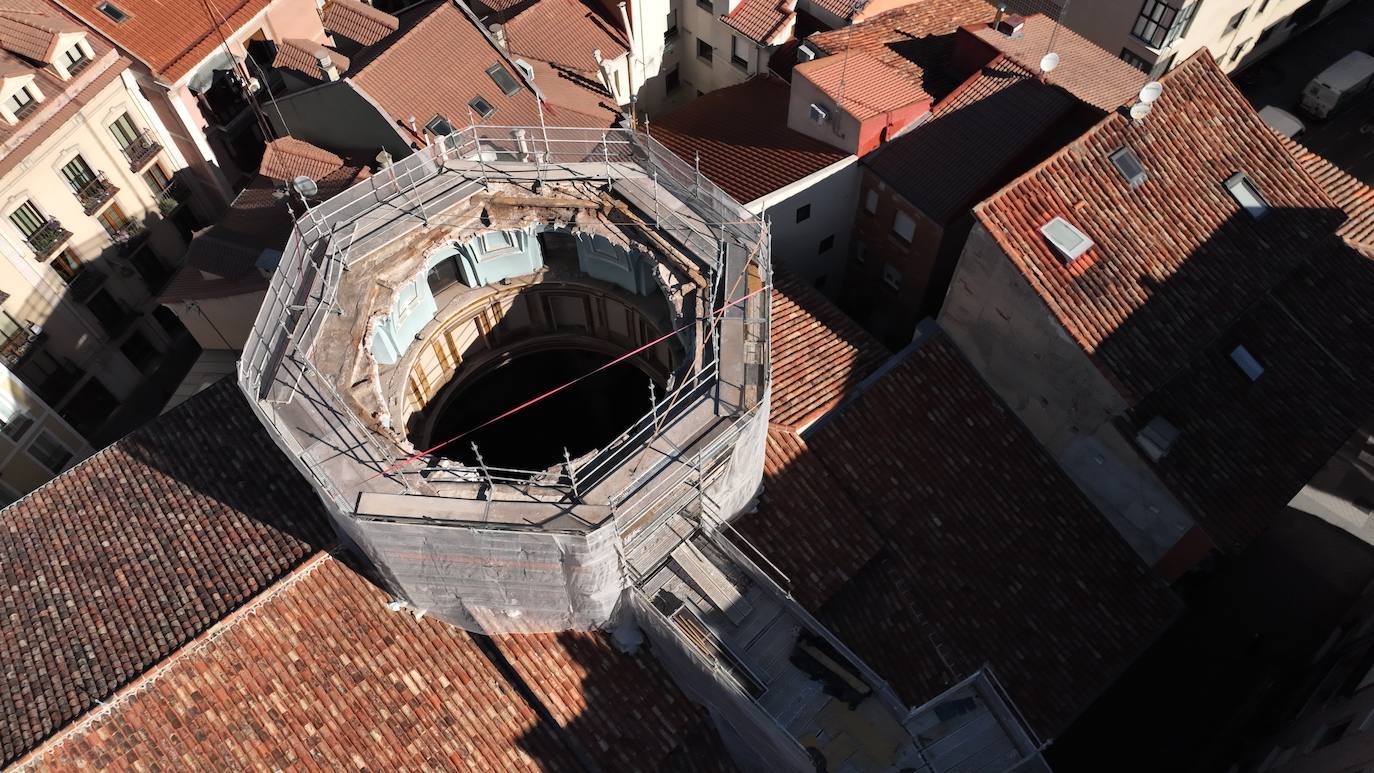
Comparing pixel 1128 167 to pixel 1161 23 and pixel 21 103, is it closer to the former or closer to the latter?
pixel 1161 23

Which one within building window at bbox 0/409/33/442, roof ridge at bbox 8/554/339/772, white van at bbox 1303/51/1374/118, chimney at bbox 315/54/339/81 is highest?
chimney at bbox 315/54/339/81

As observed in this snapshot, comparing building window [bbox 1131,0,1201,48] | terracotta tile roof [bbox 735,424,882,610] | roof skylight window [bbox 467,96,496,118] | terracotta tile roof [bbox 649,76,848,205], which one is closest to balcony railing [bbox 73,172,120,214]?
roof skylight window [bbox 467,96,496,118]

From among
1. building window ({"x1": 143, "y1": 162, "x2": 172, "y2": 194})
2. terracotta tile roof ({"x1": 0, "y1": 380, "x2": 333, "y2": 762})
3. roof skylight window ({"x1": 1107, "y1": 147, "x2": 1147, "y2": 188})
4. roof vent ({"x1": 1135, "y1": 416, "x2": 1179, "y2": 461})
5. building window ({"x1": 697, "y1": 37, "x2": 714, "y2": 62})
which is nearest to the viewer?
terracotta tile roof ({"x1": 0, "y1": 380, "x2": 333, "y2": 762})

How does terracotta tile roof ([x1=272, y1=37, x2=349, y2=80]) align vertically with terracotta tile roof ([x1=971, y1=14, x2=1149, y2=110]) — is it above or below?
above

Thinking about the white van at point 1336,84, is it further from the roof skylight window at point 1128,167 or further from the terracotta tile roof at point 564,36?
the terracotta tile roof at point 564,36

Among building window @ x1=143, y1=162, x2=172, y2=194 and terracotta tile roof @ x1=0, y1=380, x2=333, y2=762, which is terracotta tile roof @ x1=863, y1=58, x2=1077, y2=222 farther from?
building window @ x1=143, y1=162, x2=172, y2=194

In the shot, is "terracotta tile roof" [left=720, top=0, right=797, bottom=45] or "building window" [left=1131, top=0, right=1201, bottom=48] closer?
"terracotta tile roof" [left=720, top=0, right=797, bottom=45]

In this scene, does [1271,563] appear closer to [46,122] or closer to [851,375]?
[851,375]
